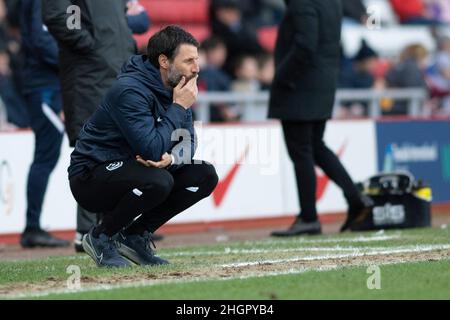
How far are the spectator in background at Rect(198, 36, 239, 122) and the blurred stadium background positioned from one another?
14 mm

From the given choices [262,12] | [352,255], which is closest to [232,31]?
[262,12]

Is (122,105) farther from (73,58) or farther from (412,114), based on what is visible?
(412,114)

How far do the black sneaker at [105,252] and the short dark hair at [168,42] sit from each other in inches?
45.9

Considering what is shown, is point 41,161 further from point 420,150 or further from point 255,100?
point 420,150

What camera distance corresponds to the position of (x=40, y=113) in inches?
450

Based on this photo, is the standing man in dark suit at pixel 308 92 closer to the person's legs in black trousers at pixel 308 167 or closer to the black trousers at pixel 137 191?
the person's legs in black trousers at pixel 308 167

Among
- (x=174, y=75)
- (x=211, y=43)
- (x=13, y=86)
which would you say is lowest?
(x=13, y=86)

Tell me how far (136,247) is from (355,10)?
12.6 metres

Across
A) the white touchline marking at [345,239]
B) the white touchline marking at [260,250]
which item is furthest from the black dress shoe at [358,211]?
the white touchline marking at [260,250]

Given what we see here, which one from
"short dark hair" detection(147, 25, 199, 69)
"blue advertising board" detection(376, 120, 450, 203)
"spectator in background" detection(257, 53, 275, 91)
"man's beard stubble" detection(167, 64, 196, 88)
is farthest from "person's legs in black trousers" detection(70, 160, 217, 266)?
"spectator in background" detection(257, 53, 275, 91)

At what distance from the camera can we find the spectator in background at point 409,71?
60.7ft

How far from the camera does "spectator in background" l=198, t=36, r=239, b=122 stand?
15.2m

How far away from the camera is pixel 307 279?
24.5ft
